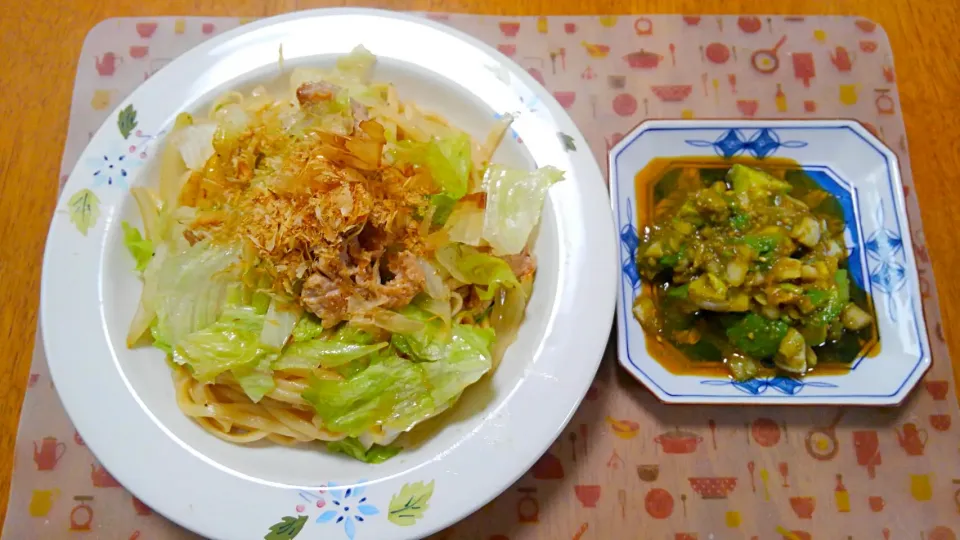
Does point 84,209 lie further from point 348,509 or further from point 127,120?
point 348,509

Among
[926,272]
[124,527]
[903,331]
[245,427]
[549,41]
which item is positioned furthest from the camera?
[549,41]

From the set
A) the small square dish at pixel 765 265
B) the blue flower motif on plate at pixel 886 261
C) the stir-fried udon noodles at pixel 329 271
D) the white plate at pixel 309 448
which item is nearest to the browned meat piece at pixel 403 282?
the stir-fried udon noodles at pixel 329 271

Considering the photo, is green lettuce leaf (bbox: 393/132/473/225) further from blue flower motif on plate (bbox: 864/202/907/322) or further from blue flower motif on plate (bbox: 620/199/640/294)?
blue flower motif on plate (bbox: 864/202/907/322)

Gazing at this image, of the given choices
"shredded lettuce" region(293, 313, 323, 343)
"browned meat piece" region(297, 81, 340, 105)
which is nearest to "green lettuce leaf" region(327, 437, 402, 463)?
"shredded lettuce" region(293, 313, 323, 343)

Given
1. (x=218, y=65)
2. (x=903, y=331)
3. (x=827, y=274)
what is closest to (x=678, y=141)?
(x=827, y=274)

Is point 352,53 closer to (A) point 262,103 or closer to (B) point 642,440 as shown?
(A) point 262,103

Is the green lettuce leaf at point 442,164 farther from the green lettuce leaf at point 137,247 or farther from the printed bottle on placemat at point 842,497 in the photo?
the printed bottle on placemat at point 842,497

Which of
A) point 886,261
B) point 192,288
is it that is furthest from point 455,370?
point 886,261
